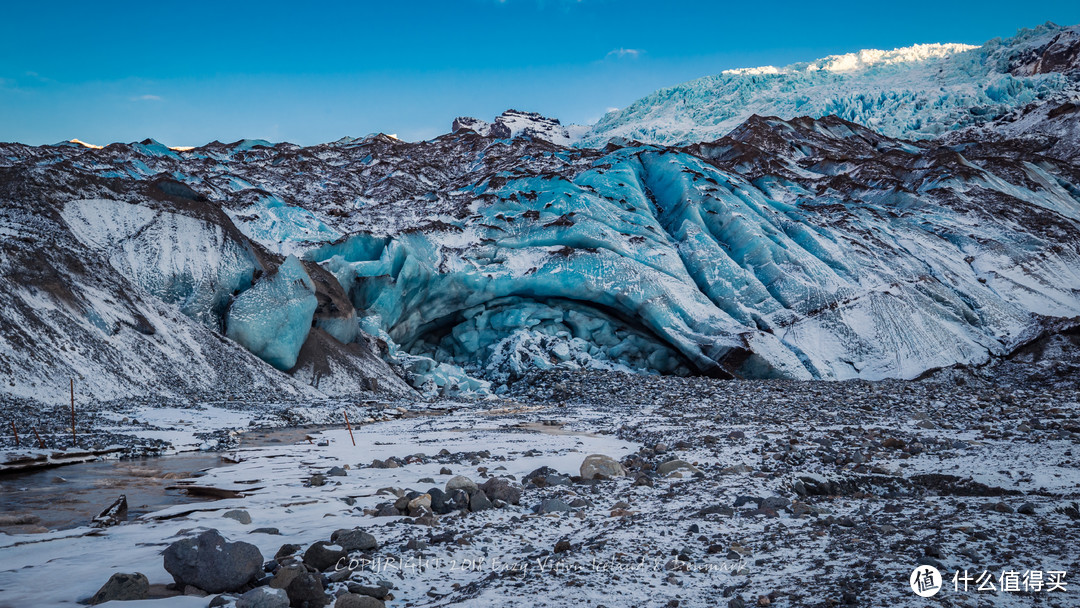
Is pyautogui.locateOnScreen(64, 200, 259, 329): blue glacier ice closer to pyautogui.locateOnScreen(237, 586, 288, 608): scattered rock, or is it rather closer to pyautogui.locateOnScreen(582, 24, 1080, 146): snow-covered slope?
pyautogui.locateOnScreen(237, 586, 288, 608): scattered rock

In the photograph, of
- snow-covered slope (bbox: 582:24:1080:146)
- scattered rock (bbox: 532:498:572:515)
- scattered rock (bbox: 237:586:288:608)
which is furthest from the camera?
snow-covered slope (bbox: 582:24:1080:146)

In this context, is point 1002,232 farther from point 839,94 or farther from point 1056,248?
point 839,94

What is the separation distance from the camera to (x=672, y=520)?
4801 mm

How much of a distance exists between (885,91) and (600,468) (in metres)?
67.1

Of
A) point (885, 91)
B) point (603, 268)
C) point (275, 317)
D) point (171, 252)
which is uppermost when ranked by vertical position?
point (885, 91)

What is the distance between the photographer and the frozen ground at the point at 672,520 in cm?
343

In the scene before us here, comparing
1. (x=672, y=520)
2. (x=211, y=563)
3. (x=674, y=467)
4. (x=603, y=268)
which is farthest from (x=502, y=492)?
(x=603, y=268)

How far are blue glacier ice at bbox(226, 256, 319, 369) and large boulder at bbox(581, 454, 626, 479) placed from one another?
12.0 m

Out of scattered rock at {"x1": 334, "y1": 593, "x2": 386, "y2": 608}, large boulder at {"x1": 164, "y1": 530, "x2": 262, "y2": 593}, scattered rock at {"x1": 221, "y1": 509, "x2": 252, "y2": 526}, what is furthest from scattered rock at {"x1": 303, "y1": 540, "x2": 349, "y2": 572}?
scattered rock at {"x1": 221, "y1": 509, "x2": 252, "y2": 526}

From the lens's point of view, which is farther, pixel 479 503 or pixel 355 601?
pixel 479 503

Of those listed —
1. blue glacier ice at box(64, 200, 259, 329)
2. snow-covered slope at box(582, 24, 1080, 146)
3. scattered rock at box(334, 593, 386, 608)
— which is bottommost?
scattered rock at box(334, 593, 386, 608)

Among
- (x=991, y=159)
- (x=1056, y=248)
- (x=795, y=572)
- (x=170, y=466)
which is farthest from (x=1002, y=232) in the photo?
(x=170, y=466)

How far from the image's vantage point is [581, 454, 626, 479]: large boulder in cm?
650

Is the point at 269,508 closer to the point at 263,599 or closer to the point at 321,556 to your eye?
the point at 321,556
